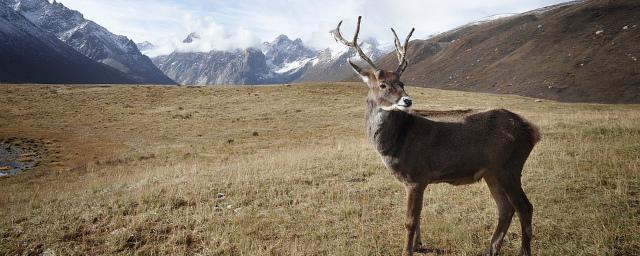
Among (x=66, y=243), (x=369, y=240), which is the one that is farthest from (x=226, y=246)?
(x=66, y=243)

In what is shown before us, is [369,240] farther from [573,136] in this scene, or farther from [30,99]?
[30,99]

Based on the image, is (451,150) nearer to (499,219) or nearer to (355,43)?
(499,219)

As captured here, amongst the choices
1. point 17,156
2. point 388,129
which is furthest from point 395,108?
point 17,156

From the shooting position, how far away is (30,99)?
172 ft

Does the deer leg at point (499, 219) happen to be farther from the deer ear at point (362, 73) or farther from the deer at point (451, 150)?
the deer ear at point (362, 73)

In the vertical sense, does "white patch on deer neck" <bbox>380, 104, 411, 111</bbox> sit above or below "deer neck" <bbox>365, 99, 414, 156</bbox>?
above

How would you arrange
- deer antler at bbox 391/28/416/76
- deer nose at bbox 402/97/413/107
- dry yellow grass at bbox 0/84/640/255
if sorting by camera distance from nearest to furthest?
deer nose at bbox 402/97/413/107 → dry yellow grass at bbox 0/84/640/255 → deer antler at bbox 391/28/416/76

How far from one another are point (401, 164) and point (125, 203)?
27.9 feet

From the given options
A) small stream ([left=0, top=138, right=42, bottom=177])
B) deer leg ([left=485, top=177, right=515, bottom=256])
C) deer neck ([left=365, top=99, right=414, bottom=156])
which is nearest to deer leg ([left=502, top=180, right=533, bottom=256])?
deer leg ([left=485, top=177, right=515, bottom=256])

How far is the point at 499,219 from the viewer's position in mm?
6840

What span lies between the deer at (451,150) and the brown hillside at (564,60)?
81.0m

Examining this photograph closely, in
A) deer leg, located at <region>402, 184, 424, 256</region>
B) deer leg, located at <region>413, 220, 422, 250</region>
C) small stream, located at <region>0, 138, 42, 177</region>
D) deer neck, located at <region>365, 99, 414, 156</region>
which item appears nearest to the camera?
deer leg, located at <region>402, 184, 424, 256</region>

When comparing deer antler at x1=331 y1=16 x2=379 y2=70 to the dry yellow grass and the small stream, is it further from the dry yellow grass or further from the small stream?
the small stream

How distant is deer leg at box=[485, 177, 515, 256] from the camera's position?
675 cm
